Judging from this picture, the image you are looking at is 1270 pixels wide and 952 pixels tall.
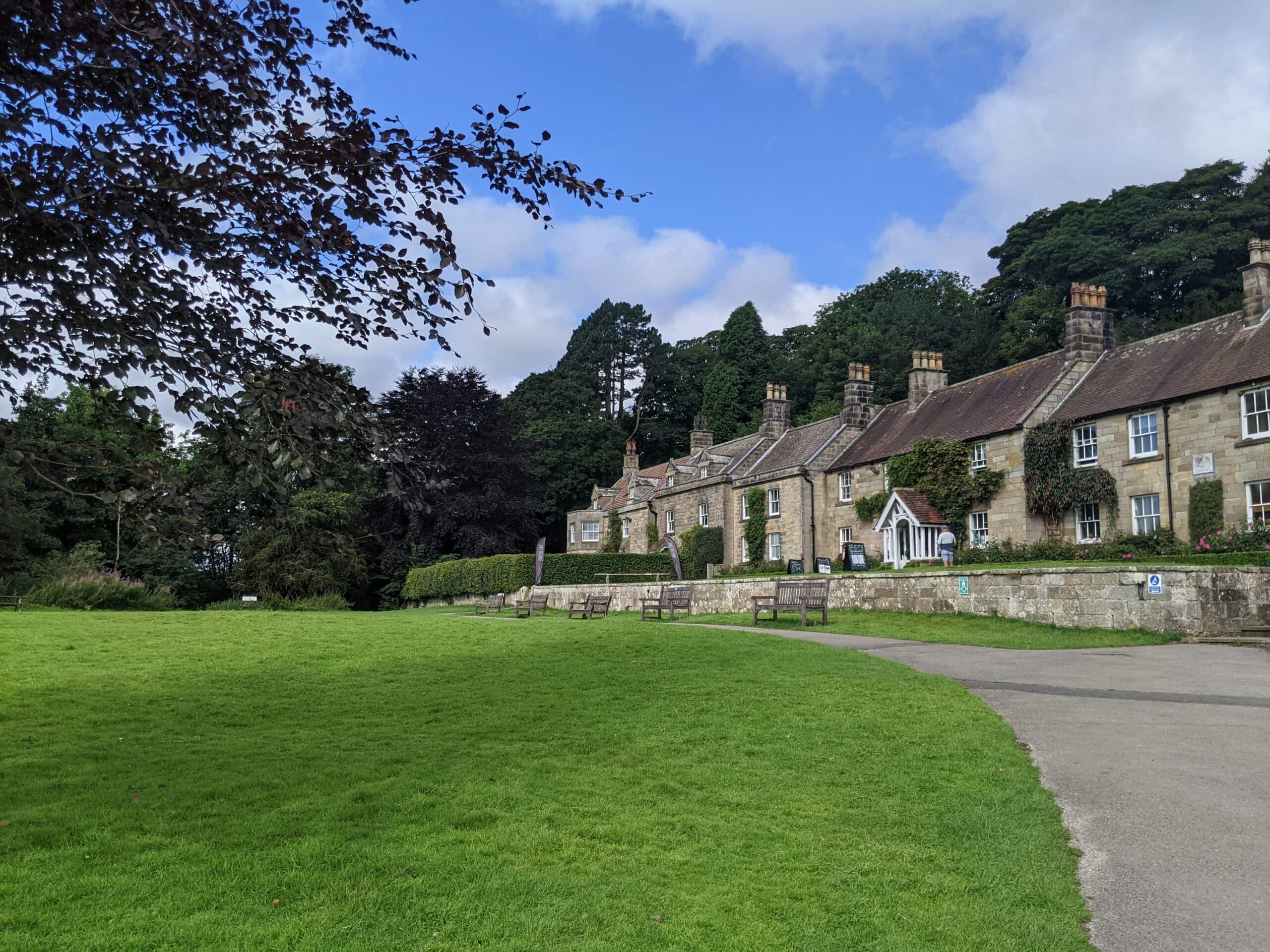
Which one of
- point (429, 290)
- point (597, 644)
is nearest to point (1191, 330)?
point (597, 644)

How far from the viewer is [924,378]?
4156 cm

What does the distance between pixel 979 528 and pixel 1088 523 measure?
4228 mm

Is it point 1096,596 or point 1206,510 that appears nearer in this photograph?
point 1096,596

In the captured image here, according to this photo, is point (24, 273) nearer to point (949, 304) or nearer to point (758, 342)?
point (949, 304)

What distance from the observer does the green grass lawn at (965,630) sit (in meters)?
18.1

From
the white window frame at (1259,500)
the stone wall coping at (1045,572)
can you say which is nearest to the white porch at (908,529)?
the stone wall coping at (1045,572)

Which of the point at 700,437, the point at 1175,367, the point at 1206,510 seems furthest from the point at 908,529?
the point at 700,437

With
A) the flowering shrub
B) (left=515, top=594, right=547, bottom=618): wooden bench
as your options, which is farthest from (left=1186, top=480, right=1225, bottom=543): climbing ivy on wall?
(left=515, top=594, right=547, bottom=618): wooden bench

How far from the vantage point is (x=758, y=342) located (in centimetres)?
8294

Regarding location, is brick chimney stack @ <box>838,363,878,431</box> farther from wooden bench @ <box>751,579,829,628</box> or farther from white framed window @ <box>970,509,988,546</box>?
wooden bench @ <box>751,579,829,628</box>

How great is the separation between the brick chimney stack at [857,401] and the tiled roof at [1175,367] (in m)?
12.0

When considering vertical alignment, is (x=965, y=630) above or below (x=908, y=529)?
below

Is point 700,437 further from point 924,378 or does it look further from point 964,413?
point 964,413

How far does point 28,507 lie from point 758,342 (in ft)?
187
